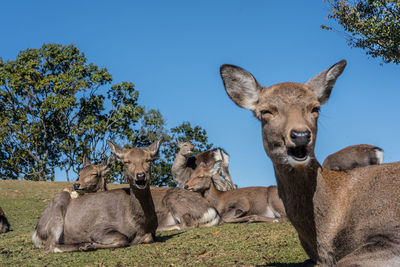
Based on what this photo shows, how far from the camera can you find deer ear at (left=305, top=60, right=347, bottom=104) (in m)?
5.62

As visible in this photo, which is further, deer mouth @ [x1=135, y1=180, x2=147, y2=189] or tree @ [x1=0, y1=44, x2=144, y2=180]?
tree @ [x1=0, y1=44, x2=144, y2=180]

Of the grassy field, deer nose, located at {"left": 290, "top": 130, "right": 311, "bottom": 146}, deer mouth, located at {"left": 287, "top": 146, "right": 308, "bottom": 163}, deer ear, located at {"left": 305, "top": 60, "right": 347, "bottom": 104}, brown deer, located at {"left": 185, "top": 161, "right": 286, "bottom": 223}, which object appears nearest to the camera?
deer nose, located at {"left": 290, "top": 130, "right": 311, "bottom": 146}

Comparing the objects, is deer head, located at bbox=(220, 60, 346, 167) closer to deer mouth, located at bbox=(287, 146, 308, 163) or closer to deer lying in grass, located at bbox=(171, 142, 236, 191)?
deer mouth, located at bbox=(287, 146, 308, 163)

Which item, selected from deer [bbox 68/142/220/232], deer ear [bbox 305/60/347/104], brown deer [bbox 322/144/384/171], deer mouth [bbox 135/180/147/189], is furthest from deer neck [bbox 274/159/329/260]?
brown deer [bbox 322/144/384/171]

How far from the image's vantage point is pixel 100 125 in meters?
37.9

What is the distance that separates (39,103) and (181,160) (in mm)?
17507

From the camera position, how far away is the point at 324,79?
18.4 feet

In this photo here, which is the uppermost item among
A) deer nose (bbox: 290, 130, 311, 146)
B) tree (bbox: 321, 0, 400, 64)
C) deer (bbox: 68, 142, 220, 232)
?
Answer: tree (bbox: 321, 0, 400, 64)

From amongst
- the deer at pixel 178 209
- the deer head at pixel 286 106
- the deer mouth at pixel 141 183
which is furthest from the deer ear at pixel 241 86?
the deer at pixel 178 209

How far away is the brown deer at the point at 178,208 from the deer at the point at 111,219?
2420 mm

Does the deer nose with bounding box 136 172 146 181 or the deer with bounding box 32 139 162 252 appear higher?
the deer nose with bounding box 136 172 146 181

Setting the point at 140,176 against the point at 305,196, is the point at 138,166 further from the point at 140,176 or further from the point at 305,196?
the point at 305,196

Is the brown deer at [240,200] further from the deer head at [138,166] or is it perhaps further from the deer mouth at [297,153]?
the deer mouth at [297,153]

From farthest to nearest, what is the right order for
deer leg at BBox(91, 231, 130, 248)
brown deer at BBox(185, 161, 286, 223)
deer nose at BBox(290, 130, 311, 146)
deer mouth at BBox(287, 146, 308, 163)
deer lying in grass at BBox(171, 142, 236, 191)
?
deer lying in grass at BBox(171, 142, 236, 191)
brown deer at BBox(185, 161, 286, 223)
deer leg at BBox(91, 231, 130, 248)
deer mouth at BBox(287, 146, 308, 163)
deer nose at BBox(290, 130, 311, 146)
